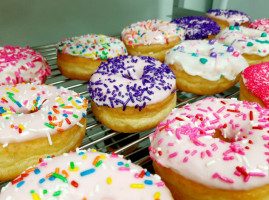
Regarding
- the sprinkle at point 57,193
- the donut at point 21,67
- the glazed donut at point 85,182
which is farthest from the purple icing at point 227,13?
the sprinkle at point 57,193

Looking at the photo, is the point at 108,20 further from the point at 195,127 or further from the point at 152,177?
the point at 152,177

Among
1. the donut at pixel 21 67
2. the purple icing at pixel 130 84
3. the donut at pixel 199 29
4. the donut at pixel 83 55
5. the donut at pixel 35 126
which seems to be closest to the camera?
the donut at pixel 35 126

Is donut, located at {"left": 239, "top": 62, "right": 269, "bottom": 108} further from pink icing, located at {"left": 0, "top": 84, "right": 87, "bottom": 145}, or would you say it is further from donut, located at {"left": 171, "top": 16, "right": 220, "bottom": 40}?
pink icing, located at {"left": 0, "top": 84, "right": 87, "bottom": 145}

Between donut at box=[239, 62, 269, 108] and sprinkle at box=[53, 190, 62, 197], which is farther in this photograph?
donut at box=[239, 62, 269, 108]

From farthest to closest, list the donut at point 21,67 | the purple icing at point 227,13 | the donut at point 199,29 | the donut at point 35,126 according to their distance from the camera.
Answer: the purple icing at point 227,13, the donut at point 199,29, the donut at point 21,67, the donut at point 35,126

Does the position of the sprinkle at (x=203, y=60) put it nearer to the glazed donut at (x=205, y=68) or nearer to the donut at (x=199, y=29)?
the glazed donut at (x=205, y=68)

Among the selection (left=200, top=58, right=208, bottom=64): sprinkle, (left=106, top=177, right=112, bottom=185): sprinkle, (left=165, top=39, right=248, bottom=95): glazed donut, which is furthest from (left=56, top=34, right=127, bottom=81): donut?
(left=106, top=177, right=112, bottom=185): sprinkle

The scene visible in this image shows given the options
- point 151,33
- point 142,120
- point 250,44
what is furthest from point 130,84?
point 250,44
